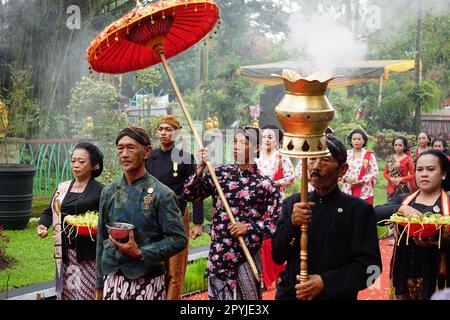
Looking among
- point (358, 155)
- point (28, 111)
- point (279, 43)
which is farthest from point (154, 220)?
point (279, 43)

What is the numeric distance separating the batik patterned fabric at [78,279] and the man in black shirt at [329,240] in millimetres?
2011

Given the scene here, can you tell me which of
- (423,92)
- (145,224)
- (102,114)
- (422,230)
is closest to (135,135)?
(145,224)

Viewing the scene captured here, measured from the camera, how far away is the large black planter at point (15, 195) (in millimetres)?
8836

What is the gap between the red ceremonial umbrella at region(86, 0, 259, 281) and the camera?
14.4 ft

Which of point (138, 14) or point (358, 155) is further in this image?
point (358, 155)

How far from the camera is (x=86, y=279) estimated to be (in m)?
5.00

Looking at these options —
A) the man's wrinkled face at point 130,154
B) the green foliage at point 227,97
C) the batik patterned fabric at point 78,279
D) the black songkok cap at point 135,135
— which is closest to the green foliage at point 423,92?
the green foliage at point 227,97

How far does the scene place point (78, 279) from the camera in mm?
4984

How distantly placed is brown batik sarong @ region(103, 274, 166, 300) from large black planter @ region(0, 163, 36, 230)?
5420mm

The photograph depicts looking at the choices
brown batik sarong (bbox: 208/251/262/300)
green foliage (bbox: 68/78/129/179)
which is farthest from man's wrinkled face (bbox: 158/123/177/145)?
green foliage (bbox: 68/78/129/179)

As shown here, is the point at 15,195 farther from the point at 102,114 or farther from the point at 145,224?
the point at 145,224

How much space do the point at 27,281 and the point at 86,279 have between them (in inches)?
84.1

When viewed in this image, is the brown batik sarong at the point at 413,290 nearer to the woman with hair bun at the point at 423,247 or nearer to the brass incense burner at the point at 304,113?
the woman with hair bun at the point at 423,247
